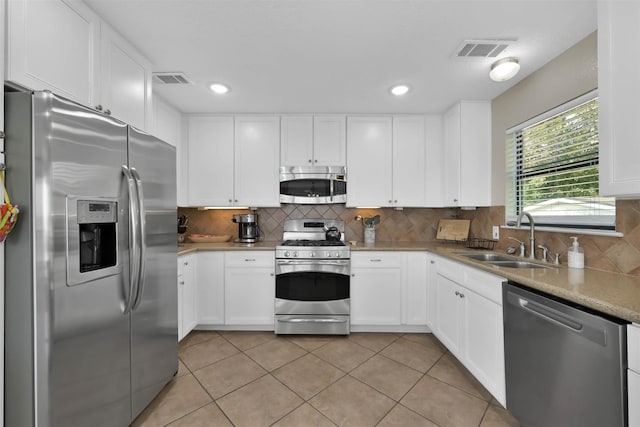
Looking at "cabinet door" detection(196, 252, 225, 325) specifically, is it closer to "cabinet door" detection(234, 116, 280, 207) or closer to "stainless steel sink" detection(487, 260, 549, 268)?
"cabinet door" detection(234, 116, 280, 207)

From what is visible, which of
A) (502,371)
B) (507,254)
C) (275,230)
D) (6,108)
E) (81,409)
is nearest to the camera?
(6,108)

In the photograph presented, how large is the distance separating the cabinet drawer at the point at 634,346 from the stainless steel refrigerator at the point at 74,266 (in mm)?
2146

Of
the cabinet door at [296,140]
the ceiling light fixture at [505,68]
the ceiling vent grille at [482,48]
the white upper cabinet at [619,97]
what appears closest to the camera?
the white upper cabinet at [619,97]

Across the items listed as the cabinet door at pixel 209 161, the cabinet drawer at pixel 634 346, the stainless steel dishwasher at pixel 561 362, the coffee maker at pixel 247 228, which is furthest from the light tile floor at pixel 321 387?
the cabinet door at pixel 209 161

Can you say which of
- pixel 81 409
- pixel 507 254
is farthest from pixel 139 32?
pixel 507 254

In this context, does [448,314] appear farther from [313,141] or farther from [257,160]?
[257,160]

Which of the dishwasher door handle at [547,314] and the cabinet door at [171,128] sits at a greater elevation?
the cabinet door at [171,128]

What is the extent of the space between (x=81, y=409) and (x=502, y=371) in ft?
7.23

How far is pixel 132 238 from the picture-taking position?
141cm

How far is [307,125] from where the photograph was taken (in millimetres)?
3045

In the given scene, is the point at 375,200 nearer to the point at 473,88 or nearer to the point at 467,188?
the point at 467,188

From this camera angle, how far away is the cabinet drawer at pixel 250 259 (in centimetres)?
278

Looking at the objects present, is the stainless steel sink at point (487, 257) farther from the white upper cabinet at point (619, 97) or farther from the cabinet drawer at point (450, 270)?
the white upper cabinet at point (619, 97)

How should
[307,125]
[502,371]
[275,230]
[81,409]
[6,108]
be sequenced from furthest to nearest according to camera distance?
[275,230] < [307,125] < [502,371] < [81,409] < [6,108]
